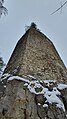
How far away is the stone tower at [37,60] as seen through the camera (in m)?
8.38

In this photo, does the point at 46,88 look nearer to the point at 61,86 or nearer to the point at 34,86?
the point at 34,86

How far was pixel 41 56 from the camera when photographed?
30.5 ft

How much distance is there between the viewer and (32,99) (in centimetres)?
696

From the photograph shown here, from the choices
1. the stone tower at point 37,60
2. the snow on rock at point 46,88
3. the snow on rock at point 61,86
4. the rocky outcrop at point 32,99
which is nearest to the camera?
the rocky outcrop at point 32,99

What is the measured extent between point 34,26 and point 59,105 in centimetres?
522

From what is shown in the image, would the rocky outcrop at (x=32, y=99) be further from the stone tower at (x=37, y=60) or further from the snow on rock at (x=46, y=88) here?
the stone tower at (x=37, y=60)

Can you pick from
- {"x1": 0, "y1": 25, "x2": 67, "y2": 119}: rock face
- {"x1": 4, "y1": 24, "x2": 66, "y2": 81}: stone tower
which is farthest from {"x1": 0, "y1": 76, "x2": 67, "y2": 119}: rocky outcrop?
{"x1": 4, "y1": 24, "x2": 66, "y2": 81}: stone tower

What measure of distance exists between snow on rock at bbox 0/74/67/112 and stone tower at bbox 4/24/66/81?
44 centimetres

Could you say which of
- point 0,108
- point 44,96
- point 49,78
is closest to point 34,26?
point 49,78

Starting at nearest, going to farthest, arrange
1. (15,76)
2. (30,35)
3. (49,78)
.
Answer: (15,76) → (49,78) → (30,35)

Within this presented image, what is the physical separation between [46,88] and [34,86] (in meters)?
0.48

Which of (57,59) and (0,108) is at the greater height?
(57,59)

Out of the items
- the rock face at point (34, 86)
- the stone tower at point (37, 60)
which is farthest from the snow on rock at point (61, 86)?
the stone tower at point (37, 60)

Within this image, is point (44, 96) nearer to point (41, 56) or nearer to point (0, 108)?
point (0, 108)
